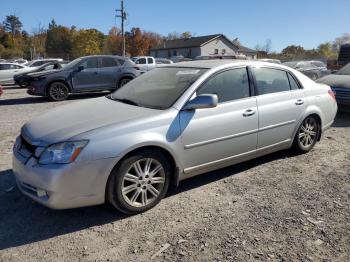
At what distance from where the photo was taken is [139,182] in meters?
3.72

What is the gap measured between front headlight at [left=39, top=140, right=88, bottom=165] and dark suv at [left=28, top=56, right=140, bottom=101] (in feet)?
31.7

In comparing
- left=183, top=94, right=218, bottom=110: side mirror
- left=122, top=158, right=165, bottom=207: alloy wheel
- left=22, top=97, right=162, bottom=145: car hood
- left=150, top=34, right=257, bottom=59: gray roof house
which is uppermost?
left=150, top=34, right=257, bottom=59: gray roof house

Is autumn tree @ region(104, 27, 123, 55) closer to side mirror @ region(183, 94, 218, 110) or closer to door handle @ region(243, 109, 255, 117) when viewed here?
door handle @ region(243, 109, 255, 117)

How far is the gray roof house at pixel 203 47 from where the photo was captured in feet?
216

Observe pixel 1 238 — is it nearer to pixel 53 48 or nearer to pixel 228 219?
pixel 228 219

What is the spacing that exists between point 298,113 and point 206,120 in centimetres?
189

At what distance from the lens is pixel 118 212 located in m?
3.75

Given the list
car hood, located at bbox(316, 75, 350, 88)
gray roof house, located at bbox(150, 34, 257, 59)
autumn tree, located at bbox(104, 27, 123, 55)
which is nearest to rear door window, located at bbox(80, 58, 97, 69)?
car hood, located at bbox(316, 75, 350, 88)

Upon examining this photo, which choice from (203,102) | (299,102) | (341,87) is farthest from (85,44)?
(203,102)

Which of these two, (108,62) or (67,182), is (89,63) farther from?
(67,182)

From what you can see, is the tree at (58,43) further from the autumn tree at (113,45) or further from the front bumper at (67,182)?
the front bumper at (67,182)

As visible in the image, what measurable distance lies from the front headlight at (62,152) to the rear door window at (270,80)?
104 inches

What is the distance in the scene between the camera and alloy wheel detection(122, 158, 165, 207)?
3656 millimetres

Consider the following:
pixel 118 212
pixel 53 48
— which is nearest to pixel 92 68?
pixel 118 212
